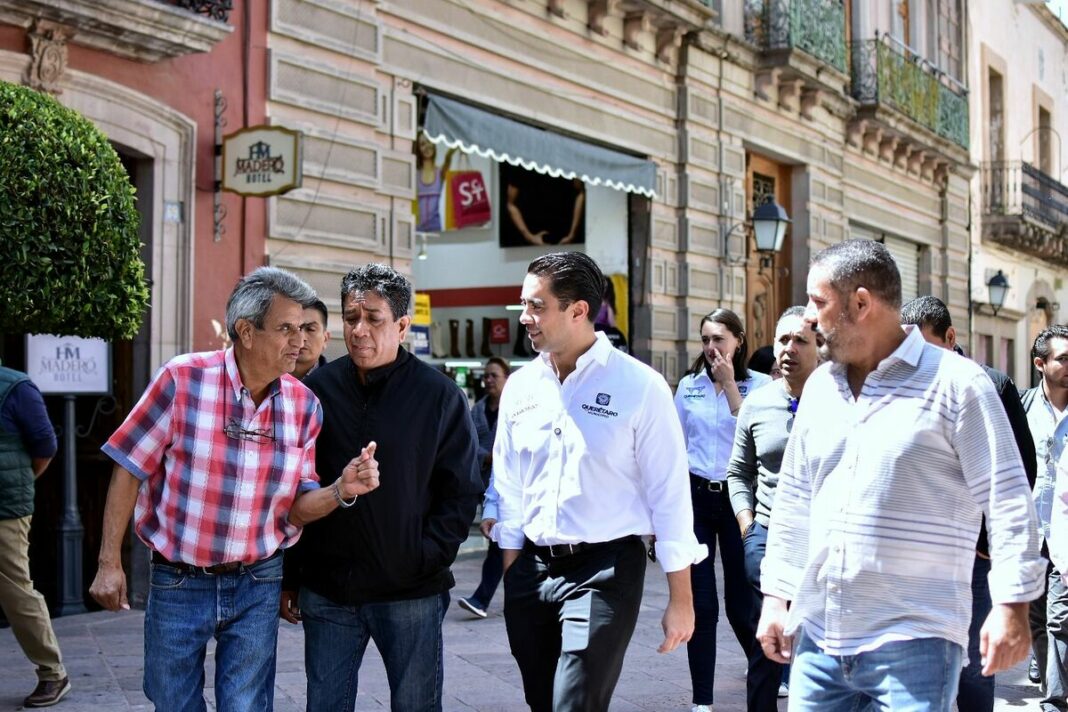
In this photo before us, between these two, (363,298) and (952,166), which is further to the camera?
(952,166)

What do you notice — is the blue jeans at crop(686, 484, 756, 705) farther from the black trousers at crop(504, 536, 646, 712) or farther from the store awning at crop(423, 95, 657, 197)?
the store awning at crop(423, 95, 657, 197)

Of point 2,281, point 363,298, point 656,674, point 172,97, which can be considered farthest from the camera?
point 172,97

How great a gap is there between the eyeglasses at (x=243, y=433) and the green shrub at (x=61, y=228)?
251 centimetres

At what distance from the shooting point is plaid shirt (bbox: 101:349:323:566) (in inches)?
156

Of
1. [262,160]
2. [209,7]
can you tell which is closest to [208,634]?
[262,160]

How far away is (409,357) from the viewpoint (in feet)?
14.2

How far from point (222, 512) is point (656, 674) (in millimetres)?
3886

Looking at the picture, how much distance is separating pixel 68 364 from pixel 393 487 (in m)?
5.42

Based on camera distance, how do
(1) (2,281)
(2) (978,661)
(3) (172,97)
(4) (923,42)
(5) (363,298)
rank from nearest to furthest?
(5) (363,298) < (2) (978,661) < (1) (2,281) < (3) (172,97) < (4) (923,42)

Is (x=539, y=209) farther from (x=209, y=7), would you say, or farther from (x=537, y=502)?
(x=537, y=502)

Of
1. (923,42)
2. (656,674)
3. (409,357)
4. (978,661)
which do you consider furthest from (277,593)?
(923,42)

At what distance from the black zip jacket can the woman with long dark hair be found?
228 cm

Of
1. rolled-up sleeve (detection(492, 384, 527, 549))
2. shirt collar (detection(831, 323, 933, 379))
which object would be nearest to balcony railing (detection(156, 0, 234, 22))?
rolled-up sleeve (detection(492, 384, 527, 549))

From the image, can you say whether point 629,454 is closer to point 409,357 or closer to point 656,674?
point 409,357
